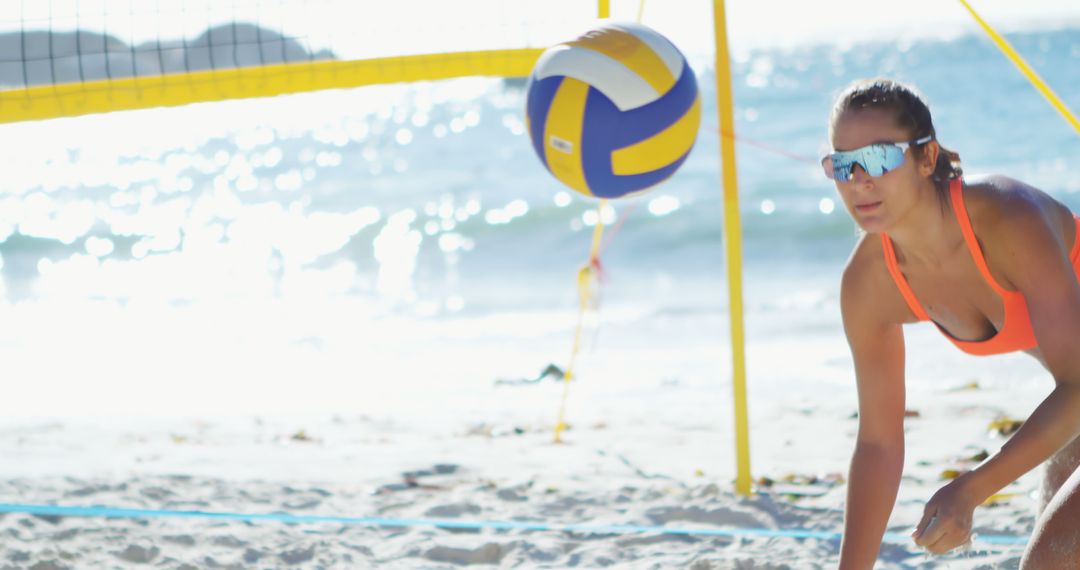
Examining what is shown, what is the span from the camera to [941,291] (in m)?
2.24

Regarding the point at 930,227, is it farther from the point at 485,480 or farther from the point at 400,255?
the point at 400,255

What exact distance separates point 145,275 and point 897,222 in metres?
9.70

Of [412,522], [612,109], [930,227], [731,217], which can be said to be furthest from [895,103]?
[412,522]

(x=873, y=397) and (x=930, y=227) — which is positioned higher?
(x=930, y=227)

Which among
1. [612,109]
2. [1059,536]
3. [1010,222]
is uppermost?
[612,109]

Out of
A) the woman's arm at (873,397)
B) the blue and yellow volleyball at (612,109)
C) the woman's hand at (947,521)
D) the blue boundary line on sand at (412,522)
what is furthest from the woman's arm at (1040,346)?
the blue boundary line on sand at (412,522)

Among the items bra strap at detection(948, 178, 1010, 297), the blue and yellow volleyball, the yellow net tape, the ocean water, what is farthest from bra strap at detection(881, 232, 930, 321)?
the yellow net tape

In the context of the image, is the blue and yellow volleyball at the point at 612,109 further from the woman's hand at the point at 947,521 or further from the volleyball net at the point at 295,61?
the woman's hand at the point at 947,521

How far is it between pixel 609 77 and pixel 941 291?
3.82ft

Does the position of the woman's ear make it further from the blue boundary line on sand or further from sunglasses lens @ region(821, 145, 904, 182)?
the blue boundary line on sand

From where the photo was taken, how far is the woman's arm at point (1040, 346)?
181cm

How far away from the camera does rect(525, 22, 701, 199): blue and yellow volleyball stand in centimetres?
310

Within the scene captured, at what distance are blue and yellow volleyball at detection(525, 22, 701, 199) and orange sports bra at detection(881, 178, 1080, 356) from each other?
1005 mm

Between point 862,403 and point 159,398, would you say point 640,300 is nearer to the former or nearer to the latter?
point 159,398
